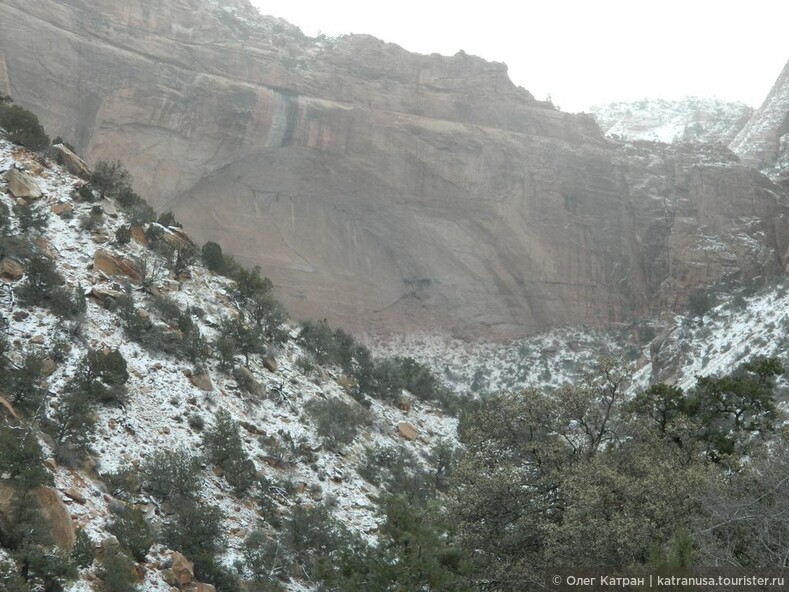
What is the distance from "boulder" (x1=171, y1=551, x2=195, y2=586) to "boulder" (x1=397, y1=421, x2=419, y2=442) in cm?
1254

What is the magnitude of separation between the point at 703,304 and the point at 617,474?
31586 mm

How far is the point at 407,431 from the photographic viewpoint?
24234 mm

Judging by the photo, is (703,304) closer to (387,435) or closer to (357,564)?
(387,435)

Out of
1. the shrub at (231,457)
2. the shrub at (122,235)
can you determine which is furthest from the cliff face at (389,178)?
the shrub at (231,457)

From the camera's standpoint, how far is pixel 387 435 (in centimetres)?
2320

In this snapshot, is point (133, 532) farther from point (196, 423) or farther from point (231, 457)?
point (196, 423)

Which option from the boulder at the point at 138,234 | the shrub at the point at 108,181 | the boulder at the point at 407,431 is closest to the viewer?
the boulder at the point at 138,234

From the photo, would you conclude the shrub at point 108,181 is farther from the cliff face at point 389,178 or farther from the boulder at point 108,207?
the cliff face at point 389,178

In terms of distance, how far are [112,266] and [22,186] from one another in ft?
10.9

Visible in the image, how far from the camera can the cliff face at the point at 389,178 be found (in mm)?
41875

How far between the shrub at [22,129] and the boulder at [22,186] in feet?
6.95

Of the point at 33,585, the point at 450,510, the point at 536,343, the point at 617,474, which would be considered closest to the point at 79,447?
the point at 33,585

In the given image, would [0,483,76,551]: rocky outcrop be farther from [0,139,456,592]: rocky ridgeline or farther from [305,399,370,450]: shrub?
[305,399,370,450]: shrub

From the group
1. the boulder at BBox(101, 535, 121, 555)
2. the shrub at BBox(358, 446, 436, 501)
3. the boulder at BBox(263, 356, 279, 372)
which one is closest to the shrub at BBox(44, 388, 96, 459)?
the boulder at BBox(101, 535, 121, 555)
